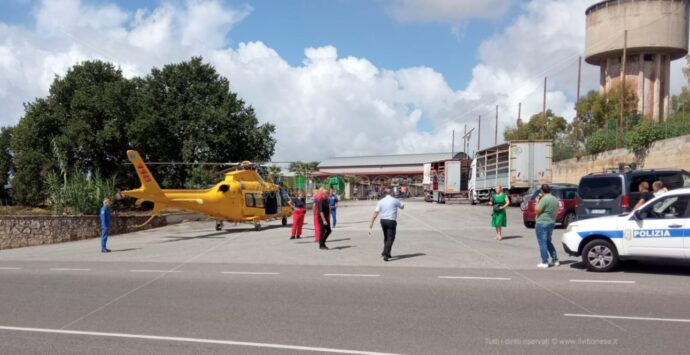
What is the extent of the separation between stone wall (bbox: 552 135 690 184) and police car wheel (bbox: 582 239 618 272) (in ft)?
64.5

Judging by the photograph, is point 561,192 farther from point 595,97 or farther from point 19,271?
point 595,97

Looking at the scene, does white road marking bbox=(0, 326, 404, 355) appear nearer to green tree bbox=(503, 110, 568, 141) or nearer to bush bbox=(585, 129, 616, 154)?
bush bbox=(585, 129, 616, 154)

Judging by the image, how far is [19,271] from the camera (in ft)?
43.0

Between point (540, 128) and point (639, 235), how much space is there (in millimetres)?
56008

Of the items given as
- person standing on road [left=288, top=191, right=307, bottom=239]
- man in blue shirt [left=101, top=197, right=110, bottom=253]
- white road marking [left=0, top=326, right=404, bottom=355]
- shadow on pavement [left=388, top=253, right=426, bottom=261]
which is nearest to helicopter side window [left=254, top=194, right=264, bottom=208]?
person standing on road [left=288, top=191, right=307, bottom=239]

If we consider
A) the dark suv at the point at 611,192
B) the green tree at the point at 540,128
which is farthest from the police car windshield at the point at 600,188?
the green tree at the point at 540,128

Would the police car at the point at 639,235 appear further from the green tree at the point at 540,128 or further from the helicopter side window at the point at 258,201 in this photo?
the green tree at the point at 540,128

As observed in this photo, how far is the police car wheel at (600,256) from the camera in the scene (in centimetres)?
1098

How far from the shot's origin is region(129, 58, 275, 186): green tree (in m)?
38.3

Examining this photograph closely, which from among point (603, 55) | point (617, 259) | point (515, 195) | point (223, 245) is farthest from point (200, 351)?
point (603, 55)

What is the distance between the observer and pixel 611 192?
636 inches

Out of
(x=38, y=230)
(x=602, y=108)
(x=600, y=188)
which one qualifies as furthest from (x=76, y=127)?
(x=602, y=108)

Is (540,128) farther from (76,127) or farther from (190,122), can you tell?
(76,127)

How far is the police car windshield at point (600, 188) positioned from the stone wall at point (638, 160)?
1392 centimetres
